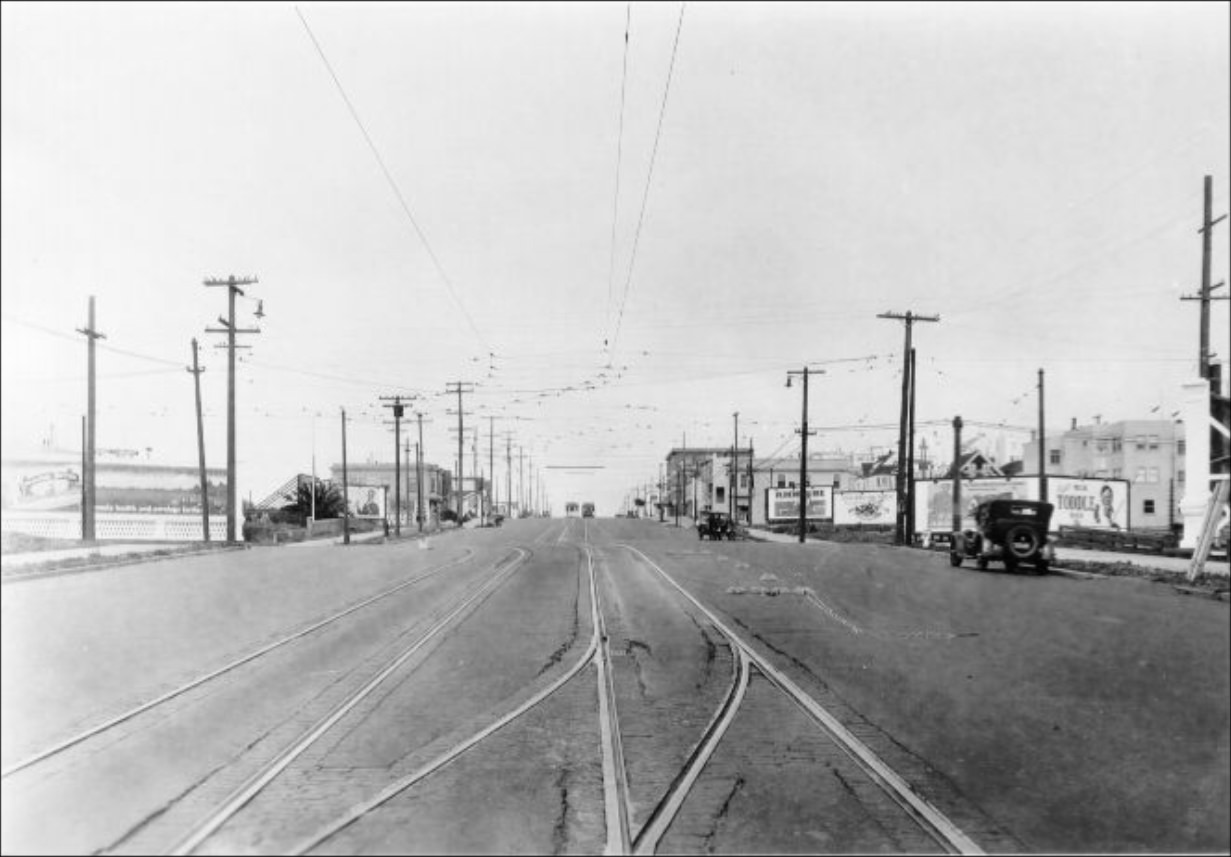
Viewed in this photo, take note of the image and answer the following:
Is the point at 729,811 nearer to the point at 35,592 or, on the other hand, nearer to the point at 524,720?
the point at 524,720

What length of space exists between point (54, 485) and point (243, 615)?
49586 millimetres

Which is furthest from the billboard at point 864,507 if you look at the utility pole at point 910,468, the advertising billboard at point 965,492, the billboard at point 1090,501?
the utility pole at point 910,468

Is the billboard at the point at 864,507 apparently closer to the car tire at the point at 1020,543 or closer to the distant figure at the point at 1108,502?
the distant figure at the point at 1108,502

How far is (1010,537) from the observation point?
28.4 m

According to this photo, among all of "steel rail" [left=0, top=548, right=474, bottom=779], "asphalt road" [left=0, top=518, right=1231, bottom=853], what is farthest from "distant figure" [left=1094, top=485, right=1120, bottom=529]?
"steel rail" [left=0, top=548, right=474, bottom=779]

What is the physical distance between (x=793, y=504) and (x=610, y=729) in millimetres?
76166

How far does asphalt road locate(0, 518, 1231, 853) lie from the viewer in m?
5.47

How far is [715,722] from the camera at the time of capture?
324 inches

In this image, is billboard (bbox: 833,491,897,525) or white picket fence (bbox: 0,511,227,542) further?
billboard (bbox: 833,491,897,525)

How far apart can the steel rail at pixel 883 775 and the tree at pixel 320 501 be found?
47.1 m

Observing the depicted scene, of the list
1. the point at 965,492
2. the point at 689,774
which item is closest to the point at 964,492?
the point at 965,492

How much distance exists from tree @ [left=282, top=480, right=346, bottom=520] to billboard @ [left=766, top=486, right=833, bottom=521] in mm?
33914

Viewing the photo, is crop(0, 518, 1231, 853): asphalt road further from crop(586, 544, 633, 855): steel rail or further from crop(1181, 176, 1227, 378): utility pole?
crop(1181, 176, 1227, 378): utility pole

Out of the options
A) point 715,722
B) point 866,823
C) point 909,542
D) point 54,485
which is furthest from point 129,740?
point 54,485
